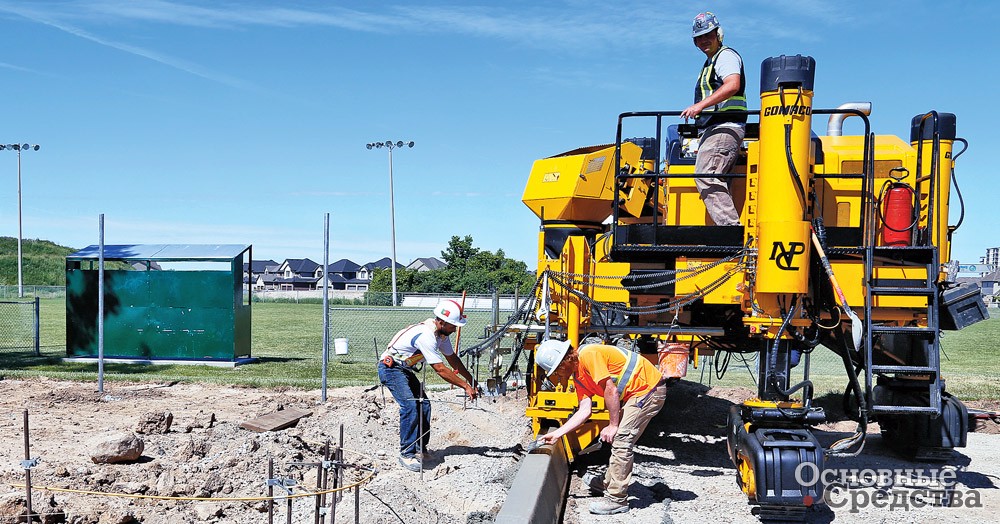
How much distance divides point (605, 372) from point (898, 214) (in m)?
3.26

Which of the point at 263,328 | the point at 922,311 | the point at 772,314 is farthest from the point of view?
the point at 263,328

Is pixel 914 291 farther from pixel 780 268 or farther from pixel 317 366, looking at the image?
pixel 317 366

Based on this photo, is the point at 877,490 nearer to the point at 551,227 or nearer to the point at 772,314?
the point at 772,314

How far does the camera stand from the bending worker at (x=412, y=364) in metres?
8.80

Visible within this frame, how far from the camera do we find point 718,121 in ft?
27.8

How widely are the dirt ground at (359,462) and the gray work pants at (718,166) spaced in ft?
8.68

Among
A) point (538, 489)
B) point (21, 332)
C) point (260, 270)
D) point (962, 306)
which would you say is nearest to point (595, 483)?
point (538, 489)

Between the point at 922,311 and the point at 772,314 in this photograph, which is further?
the point at 922,311

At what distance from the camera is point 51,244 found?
284 feet

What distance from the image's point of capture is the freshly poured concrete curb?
19.5ft

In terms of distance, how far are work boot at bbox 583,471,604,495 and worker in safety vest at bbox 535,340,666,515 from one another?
0.26 m

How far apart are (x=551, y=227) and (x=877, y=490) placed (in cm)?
419

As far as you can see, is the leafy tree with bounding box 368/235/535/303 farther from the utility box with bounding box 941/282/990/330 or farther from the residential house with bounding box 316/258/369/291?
the utility box with bounding box 941/282/990/330

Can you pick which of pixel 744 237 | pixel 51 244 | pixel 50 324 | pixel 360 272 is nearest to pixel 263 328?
pixel 50 324
